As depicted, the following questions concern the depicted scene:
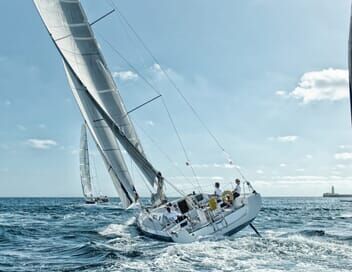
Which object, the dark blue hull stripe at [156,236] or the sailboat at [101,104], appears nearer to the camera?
the dark blue hull stripe at [156,236]

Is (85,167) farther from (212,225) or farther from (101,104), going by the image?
(212,225)

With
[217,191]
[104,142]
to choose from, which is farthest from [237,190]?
[104,142]

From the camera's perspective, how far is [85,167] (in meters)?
76.8

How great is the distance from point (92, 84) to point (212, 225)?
10851 mm

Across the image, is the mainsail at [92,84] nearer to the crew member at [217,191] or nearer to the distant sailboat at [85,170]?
the crew member at [217,191]

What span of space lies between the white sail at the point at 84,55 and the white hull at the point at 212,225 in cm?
456

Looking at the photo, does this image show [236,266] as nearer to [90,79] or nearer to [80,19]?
[90,79]

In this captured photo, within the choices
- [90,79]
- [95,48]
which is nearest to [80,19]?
[95,48]

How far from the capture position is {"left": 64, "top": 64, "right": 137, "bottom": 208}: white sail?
1019 inches

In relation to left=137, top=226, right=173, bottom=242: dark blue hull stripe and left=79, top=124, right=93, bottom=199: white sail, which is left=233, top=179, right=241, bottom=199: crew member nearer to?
left=137, top=226, right=173, bottom=242: dark blue hull stripe

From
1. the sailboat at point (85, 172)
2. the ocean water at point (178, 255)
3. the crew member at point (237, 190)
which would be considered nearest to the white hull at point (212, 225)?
the ocean water at point (178, 255)

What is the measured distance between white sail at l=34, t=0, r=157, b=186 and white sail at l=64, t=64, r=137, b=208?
65cm

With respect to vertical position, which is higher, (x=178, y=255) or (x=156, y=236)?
(x=156, y=236)

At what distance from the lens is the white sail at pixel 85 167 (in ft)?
235
